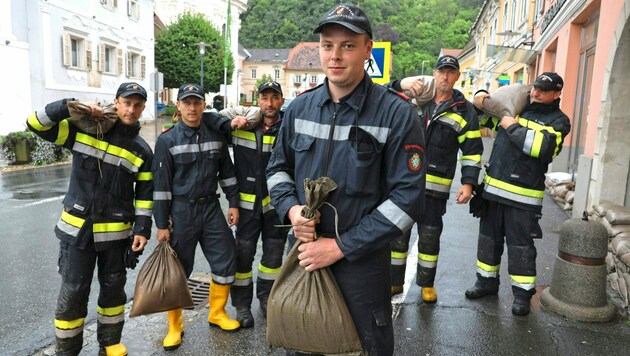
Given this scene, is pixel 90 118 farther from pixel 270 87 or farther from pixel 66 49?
pixel 66 49

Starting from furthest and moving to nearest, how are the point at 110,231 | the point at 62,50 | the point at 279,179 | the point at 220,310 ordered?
the point at 62,50
the point at 220,310
the point at 110,231
the point at 279,179

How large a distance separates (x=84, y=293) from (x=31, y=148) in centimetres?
1311

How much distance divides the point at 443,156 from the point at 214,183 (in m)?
2.02

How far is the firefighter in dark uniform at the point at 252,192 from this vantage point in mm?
4199

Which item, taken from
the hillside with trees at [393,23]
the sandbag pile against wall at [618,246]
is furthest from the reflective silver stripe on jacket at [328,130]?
the hillside with trees at [393,23]

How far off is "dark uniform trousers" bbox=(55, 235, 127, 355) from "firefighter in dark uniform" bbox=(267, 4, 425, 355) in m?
1.70

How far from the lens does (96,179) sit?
135 inches

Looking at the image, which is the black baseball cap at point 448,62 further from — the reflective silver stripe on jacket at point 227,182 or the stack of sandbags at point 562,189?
the stack of sandbags at point 562,189

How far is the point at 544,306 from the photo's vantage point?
179 inches

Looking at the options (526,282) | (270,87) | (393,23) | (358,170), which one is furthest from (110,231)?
(393,23)

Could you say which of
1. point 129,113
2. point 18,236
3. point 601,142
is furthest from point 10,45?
point 601,142

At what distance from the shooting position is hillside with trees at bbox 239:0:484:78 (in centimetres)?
8769

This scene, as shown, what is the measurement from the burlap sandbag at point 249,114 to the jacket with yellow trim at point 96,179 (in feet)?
2.89

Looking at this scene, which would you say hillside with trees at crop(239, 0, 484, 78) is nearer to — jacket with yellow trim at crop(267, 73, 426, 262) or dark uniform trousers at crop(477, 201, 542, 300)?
dark uniform trousers at crop(477, 201, 542, 300)
